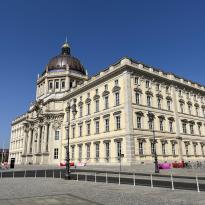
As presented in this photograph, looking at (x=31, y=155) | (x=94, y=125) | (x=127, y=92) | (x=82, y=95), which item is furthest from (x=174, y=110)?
(x=31, y=155)

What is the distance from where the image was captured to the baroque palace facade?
121ft

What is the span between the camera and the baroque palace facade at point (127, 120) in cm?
3700

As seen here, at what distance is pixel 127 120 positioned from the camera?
3588 cm

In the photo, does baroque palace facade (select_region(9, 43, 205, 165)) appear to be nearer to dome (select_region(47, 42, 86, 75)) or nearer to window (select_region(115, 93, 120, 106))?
window (select_region(115, 93, 120, 106))

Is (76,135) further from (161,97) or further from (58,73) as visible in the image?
(58,73)

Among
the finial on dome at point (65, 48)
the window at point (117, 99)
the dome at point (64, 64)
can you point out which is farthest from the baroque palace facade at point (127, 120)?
the finial on dome at point (65, 48)

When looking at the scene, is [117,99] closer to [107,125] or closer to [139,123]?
[107,125]

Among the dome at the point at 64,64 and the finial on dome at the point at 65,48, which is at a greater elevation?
the finial on dome at the point at 65,48

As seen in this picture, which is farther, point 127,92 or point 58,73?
point 58,73

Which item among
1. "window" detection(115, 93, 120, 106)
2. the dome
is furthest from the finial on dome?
"window" detection(115, 93, 120, 106)

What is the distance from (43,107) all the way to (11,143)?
40858 millimetres

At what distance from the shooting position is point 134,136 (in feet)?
117

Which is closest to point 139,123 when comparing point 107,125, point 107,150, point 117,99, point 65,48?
point 117,99

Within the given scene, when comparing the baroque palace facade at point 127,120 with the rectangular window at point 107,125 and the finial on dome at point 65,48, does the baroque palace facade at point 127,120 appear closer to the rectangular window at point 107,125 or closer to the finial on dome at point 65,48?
the rectangular window at point 107,125
